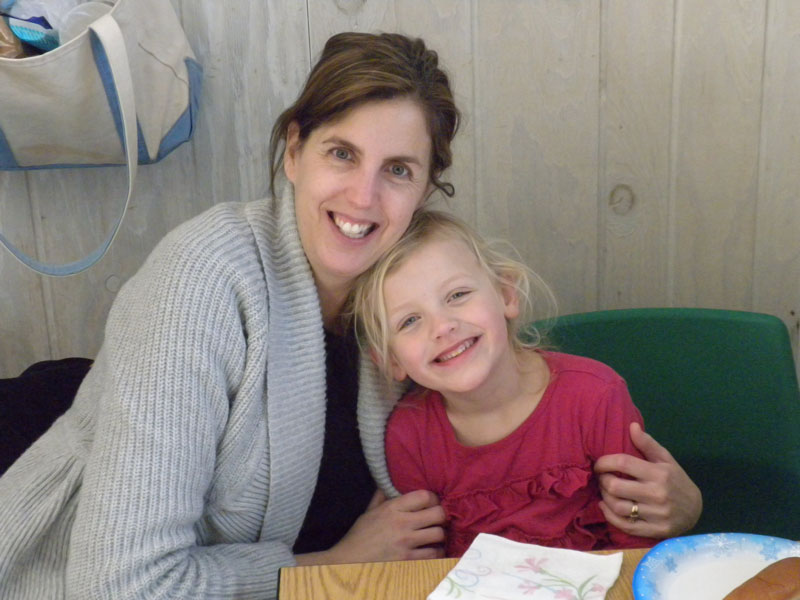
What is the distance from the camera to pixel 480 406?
133 cm

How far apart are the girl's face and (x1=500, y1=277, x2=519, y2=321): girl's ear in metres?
0.07

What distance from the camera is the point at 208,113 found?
161 cm

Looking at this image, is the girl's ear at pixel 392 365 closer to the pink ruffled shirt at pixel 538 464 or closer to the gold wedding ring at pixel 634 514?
the pink ruffled shirt at pixel 538 464

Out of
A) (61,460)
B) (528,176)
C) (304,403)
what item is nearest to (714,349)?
(528,176)

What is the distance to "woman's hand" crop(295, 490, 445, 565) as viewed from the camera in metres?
1.22

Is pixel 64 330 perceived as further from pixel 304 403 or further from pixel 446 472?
pixel 446 472

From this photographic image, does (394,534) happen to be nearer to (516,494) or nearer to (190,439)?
(516,494)

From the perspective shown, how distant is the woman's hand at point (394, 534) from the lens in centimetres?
122

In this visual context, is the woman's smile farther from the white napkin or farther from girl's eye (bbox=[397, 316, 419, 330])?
the white napkin

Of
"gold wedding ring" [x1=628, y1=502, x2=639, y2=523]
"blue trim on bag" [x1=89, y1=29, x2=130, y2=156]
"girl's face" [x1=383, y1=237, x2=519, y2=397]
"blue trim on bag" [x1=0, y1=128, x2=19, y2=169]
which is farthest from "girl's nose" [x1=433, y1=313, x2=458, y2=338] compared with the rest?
"blue trim on bag" [x1=0, y1=128, x2=19, y2=169]

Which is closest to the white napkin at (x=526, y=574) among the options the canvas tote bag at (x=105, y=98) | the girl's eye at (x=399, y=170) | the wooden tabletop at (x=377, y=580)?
the wooden tabletop at (x=377, y=580)

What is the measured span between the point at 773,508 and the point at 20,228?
139 cm

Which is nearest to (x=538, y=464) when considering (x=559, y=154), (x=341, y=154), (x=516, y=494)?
(x=516, y=494)

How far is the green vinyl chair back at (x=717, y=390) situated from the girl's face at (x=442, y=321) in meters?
0.26
